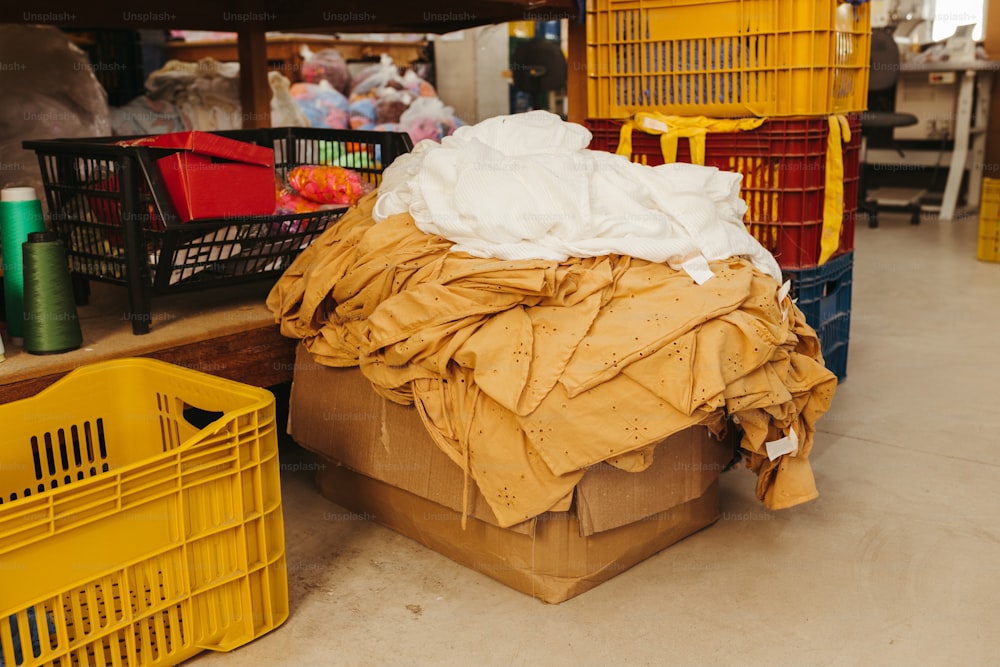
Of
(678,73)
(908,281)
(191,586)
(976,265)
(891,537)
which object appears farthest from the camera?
(976,265)

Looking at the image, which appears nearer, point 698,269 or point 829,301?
point 698,269

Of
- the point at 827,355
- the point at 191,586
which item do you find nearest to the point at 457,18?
the point at 827,355

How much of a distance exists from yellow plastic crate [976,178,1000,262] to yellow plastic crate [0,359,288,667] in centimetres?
395

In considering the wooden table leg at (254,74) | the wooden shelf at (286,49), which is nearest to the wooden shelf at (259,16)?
the wooden table leg at (254,74)

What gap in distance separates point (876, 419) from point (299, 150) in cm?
175

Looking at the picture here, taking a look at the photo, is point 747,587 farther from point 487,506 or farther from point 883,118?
point 883,118

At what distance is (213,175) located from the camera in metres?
1.93

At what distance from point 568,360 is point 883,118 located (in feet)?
15.4

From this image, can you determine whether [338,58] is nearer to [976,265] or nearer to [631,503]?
[976,265]

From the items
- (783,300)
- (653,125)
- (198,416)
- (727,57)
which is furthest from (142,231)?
(727,57)

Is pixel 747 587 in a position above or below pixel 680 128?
below

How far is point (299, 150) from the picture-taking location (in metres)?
2.71

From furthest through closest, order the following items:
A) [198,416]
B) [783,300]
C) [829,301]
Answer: [829,301] → [198,416] → [783,300]

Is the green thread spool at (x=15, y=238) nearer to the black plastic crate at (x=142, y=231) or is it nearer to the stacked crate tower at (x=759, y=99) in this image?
the black plastic crate at (x=142, y=231)
